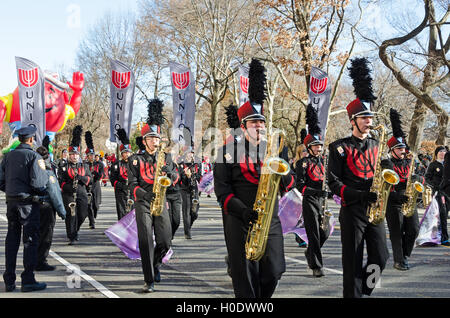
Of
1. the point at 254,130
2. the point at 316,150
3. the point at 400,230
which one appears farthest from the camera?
the point at 316,150

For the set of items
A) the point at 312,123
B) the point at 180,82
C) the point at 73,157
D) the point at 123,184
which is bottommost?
the point at 123,184

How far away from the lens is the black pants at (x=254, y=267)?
454 cm

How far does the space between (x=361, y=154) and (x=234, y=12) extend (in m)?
23.6

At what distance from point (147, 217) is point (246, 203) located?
7.79ft

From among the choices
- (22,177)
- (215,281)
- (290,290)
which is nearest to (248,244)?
(290,290)

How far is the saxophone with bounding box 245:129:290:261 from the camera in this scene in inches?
177

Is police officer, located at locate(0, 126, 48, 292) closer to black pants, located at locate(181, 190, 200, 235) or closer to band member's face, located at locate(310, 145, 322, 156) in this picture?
band member's face, located at locate(310, 145, 322, 156)

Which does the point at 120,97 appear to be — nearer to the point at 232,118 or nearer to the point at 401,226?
the point at 232,118

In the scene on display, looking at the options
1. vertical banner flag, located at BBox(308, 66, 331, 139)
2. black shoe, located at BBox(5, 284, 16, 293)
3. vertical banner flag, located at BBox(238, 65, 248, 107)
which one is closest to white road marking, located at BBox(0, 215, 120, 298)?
black shoe, located at BBox(5, 284, 16, 293)

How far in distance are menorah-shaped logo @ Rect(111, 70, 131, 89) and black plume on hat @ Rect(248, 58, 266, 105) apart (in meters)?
11.1

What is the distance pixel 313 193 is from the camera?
25.8ft

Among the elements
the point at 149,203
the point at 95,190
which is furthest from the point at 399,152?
the point at 95,190
